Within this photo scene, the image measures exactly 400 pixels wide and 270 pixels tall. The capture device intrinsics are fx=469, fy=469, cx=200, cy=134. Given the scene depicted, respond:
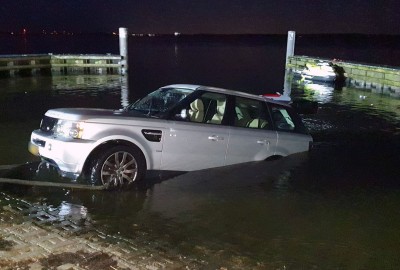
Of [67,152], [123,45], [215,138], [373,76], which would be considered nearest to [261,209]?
[215,138]

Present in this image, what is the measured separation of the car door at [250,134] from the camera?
7484mm

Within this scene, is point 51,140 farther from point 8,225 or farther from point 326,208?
point 326,208

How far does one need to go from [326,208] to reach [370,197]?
1.07m

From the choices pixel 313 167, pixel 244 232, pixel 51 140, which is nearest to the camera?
pixel 244 232

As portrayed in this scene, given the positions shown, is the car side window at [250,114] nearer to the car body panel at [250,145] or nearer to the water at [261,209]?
the car body panel at [250,145]

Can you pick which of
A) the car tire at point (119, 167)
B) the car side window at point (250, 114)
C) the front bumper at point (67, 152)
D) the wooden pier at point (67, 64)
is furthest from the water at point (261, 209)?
the wooden pier at point (67, 64)

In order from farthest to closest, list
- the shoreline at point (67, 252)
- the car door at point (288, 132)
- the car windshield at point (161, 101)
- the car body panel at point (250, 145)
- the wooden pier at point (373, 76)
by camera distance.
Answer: the wooden pier at point (373, 76), the car door at point (288, 132), the car body panel at point (250, 145), the car windshield at point (161, 101), the shoreline at point (67, 252)

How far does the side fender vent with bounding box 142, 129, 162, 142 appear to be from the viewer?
6621 mm

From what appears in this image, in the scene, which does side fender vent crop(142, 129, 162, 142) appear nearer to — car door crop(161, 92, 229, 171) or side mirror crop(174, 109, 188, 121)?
car door crop(161, 92, 229, 171)

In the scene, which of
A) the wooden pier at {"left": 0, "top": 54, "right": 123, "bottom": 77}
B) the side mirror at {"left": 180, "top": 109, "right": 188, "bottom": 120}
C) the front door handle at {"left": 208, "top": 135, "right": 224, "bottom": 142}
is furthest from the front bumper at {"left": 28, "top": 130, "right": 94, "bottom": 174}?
the wooden pier at {"left": 0, "top": 54, "right": 123, "bottom": 77}

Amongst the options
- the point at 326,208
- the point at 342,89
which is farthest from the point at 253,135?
the point at 342,89

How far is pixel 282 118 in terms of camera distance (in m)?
8.28

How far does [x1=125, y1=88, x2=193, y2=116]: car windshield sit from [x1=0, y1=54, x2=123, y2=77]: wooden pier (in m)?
23.3

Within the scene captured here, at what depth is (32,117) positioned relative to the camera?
1361 centimetres
